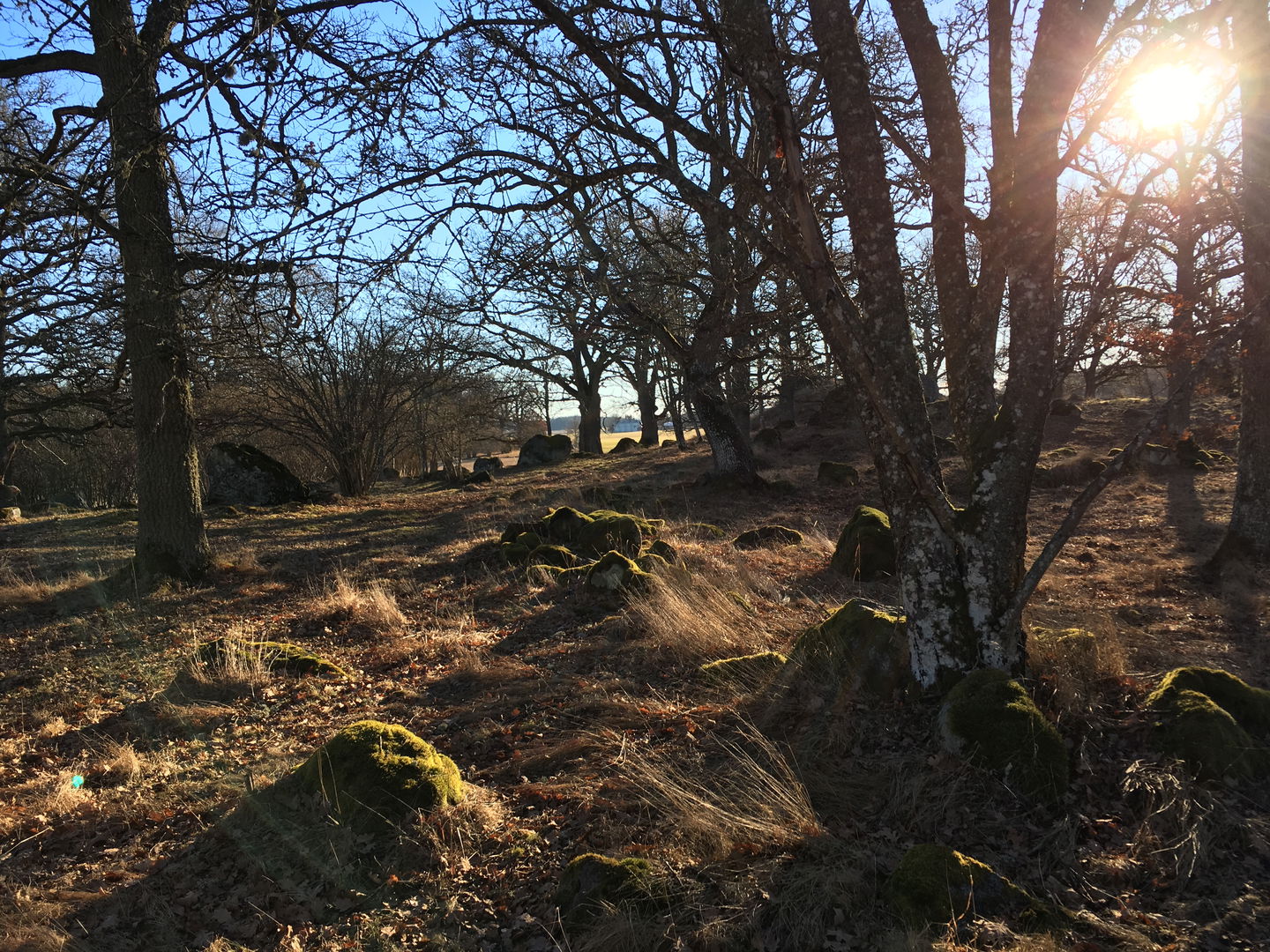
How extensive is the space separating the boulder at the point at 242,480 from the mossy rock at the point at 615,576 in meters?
11.8

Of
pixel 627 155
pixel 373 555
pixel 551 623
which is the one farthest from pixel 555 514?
pixel 627 155

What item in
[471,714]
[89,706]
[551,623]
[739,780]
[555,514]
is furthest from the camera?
[555,514]

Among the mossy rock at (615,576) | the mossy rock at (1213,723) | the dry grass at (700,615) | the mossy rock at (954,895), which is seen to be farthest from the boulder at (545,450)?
the mossy rock at (954,895)

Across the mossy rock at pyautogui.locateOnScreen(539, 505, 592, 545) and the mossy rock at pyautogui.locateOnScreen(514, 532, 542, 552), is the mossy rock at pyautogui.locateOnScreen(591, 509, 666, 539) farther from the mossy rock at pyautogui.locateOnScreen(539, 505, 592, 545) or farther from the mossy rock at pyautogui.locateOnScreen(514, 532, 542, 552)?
the mossy rock at pyautogui.locateOnScreen(514, 532, 542, 552)

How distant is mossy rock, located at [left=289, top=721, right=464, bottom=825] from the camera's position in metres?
3.51

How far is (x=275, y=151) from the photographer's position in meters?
5.00

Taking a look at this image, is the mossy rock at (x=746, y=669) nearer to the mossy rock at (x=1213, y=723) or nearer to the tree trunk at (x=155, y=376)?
the mossy rock at (x=1213, y=723)

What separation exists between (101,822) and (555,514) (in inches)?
268

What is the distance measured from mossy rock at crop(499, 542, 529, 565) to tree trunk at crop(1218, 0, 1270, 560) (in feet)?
25.2

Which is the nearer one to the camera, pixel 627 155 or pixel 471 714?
pixel 471 714

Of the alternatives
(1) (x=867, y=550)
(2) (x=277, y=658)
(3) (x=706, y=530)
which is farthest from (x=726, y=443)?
(2) (x=277, y=658)

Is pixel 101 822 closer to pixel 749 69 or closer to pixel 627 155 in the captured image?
pixel 749 69

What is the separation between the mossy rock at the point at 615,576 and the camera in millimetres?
7066

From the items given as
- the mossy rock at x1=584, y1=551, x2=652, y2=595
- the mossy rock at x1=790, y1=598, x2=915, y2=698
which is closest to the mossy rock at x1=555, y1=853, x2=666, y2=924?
the mossy rock at x1=790, y1=598, x2=915, y2=698
